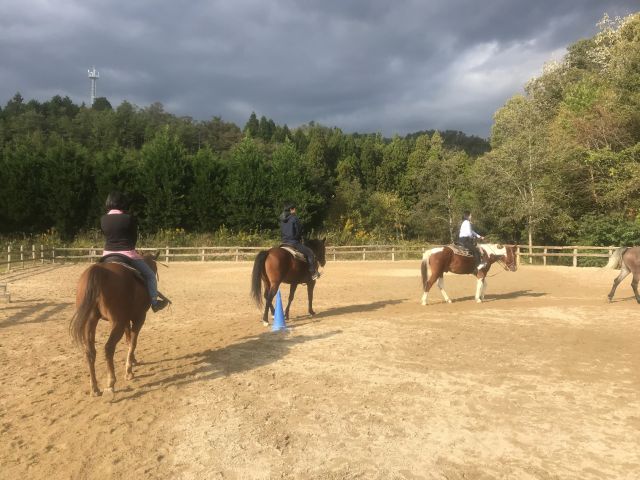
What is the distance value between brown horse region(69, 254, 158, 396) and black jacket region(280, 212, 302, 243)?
4.19 m

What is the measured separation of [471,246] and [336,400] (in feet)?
27.3

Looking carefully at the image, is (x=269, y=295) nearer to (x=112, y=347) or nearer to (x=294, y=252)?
(x=294, y=252)

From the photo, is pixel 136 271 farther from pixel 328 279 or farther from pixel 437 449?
pixel 328 279

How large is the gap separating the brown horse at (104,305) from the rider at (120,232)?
0.24 m

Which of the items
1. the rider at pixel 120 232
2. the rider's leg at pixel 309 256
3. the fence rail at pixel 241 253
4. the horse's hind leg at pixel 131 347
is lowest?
the horse's hind leg at pixel 131 347

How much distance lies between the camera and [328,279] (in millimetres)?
18906

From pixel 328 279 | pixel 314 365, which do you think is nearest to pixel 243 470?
pixel 314 365

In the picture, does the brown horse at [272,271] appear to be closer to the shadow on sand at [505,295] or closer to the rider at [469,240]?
the rider at [469,240]

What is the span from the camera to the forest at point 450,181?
91.6 feet

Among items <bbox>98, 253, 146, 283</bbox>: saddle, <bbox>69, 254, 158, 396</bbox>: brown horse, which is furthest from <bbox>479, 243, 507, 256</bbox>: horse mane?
<bbox>69, 254, 158, 396</bbox>: brown horse

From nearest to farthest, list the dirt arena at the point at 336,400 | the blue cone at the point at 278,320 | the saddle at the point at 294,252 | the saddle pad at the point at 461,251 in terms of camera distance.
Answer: the dirt arena at the point at 336,400 < the blue cone at the point at 278,320 < the saddle at the point at 294,252 < the saddle pad at the point at 461,251

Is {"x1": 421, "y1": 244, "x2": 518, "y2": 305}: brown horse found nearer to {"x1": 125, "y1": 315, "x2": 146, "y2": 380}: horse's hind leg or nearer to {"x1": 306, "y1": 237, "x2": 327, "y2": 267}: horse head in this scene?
{"x1": 306, "y1": 237, "x2": 327, "y2": 267}: horse head

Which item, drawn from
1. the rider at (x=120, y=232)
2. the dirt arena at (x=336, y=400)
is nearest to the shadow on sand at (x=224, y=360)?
the dirt arena at (x=336, y=400)

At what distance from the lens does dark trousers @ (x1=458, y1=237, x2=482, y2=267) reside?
40.5 feet
